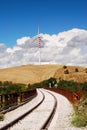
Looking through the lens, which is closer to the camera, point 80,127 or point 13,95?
point 80,127

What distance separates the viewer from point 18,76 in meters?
200

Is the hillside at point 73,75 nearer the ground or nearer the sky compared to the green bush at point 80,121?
nearer the sky

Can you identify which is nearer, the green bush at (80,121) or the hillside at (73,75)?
the green bush at (80,121)

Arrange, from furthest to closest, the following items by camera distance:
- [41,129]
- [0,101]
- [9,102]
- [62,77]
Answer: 1. [62,77]
2. [9,102]
3. [0,101]
4. [41,129]

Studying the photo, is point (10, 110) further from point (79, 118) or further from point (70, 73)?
point (70, 73)

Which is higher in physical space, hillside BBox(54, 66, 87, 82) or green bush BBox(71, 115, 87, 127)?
hillside BBox(54, 66, 87, 82)

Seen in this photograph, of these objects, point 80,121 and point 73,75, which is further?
point 73,75

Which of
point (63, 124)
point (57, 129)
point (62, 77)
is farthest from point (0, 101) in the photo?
point (62, 77)

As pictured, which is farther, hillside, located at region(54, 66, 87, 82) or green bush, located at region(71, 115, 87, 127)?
hillside, located at region(54, 66, 87, 82)

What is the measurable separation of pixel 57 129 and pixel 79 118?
2.19 m

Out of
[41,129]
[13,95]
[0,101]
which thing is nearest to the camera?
[41,129]

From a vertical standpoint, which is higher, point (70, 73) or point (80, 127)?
point (70, 73)

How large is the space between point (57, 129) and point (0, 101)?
11123 millimetres

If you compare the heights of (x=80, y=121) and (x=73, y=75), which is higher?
(x=73, y=75)
